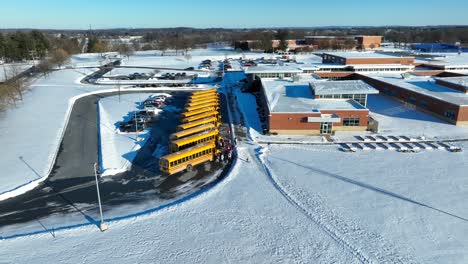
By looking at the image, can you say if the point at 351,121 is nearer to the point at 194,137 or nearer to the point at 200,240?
the point at 194,137

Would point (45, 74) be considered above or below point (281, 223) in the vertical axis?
above

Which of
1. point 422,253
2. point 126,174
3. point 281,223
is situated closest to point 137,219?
point 126,174

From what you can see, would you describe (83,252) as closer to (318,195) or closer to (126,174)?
(126,174)

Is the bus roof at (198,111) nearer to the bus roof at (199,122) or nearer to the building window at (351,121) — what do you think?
the bus roof at (199,122)

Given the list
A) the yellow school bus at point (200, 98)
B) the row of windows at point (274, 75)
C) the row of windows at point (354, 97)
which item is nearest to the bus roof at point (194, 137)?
the yellow school bus at point (200, 98)

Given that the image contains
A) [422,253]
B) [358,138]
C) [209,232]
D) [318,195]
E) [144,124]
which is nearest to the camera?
[422,253]

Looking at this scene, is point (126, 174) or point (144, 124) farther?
point (144, 124)
